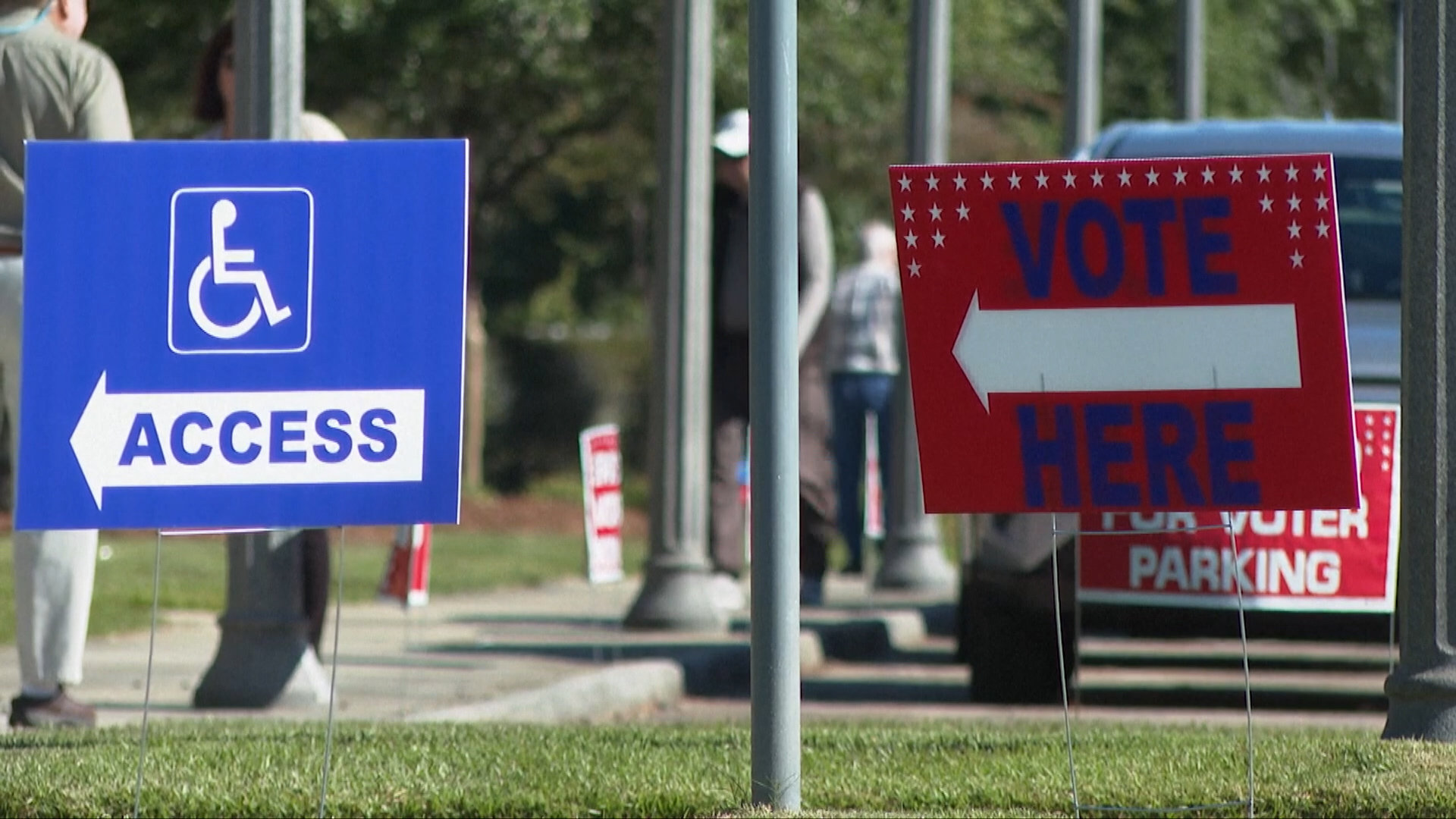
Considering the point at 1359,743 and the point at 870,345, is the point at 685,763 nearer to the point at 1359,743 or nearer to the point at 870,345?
the point at 1359,743

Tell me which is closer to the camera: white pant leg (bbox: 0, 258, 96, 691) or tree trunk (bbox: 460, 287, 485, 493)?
white pant leg (bbox: 0, 258, 96, 691)

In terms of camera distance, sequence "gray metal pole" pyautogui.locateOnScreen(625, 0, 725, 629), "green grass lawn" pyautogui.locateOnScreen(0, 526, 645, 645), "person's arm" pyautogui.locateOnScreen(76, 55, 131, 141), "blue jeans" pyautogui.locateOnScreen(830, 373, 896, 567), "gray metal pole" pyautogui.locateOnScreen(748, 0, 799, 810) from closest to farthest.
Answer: "gray metal pole" pyautogui.locateOnScreen(748, 0, 799, 810) < "person's arm" pyautogui.locateOnScreen(76, 55, 131, 141) < "gray metal pole" pyautogui.locateOnScreen(625, 0, 725, 629) < "green grass lawn" pyautogui.locateOnScreen(0, 526, 645, 645) < "blue jeans" pyautogui.locateOnScreen(830, 373, 896, 567)

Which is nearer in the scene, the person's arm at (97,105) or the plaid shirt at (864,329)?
the person's arm at (97,105)

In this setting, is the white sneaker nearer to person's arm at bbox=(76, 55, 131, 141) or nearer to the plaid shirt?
the plaid shirt

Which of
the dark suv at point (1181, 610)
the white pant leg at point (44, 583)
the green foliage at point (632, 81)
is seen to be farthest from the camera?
the green foliage at point (632, 81)

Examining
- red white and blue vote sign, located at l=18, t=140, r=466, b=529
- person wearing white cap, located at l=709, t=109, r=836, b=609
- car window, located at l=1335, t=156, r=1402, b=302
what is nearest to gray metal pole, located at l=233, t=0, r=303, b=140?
red white and blue vote sign, located at l=18, t=140, r=466, b=529

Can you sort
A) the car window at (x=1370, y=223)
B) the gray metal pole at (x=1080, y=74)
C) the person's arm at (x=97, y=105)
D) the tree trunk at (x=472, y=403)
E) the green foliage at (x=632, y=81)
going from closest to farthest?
the person's arm at (x=97, y=105) < the car window at (x=1370, y=223) < the gray metal pole at (x=1080, y=74) < the green foliage at (x=632, y=81) < the tree trunk at (x=472, y=403)

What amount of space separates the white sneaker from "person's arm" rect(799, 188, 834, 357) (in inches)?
43.8

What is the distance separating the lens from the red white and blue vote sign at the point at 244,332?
15.6 feet

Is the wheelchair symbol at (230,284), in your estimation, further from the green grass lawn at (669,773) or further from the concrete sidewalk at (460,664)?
the concrete sidewalk at (460,664)

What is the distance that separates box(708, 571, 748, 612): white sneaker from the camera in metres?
11.5

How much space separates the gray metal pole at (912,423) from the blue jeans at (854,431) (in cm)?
81

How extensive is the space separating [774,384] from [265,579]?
3.05m

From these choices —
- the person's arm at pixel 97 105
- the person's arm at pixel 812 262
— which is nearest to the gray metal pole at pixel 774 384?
the person's arm at pixel 97 105
